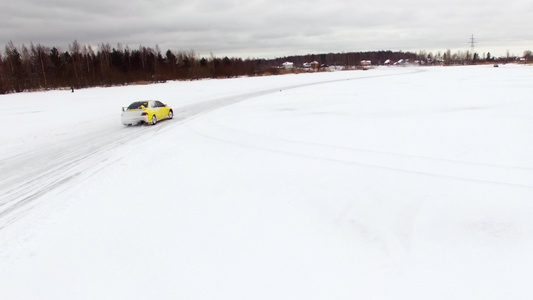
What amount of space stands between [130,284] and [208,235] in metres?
1.60

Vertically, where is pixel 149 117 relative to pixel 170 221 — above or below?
above

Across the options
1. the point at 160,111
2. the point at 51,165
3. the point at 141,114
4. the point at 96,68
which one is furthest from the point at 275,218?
the point at 96,68

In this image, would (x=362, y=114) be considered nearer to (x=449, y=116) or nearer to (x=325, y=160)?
(x=449, y=116)

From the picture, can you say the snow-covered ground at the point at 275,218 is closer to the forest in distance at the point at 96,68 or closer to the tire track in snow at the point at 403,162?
the tire track in snow at the point at 403,162

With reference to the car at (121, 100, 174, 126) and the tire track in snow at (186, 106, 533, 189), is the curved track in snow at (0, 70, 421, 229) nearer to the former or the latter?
the car at (121, 100, 174, 126)

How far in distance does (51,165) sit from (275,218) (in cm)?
828

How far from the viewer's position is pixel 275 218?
6738mm

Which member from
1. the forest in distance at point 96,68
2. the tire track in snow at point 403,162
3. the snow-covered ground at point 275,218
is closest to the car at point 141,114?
the snow-covered ground at point 275,218

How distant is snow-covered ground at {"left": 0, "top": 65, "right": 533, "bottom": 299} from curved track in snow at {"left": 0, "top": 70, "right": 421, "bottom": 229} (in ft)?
0.25

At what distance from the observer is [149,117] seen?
752 inches

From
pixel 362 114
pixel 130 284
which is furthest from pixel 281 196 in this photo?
pixel 362 114

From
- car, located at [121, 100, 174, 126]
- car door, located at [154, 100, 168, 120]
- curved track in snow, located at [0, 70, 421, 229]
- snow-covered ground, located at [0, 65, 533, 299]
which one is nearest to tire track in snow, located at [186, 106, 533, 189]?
snow-covered ground, located at [0, 65, 533, 299]

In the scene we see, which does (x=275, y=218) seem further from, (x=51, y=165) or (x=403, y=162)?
(x=51, y=165)

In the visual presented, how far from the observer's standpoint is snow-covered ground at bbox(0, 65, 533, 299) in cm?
478
